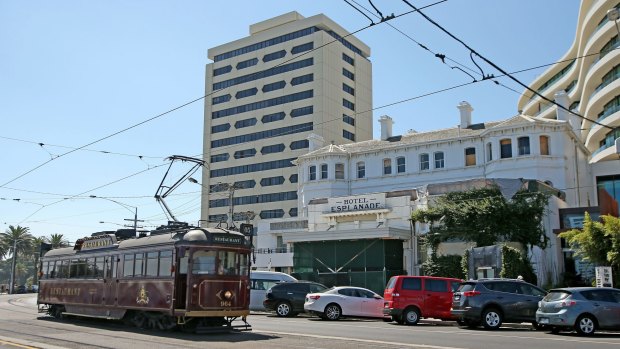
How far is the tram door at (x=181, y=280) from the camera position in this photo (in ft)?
56.4

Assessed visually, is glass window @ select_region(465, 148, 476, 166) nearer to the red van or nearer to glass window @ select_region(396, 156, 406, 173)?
glass window @ select_region(396, 156, 406, 173)

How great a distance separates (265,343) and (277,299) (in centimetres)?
1169

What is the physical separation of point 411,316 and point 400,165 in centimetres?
3555

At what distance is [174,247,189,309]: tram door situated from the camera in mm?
17203

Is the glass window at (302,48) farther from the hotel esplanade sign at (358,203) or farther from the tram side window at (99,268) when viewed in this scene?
the tram side window at (99,268)

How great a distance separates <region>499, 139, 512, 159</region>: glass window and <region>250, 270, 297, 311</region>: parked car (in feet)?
84.5

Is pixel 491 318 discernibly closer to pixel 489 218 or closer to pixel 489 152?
pixel 489 218

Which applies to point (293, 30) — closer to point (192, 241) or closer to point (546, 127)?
point (546, 127)

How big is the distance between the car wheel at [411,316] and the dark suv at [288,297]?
5.40 meters

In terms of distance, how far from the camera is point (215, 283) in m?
17.5

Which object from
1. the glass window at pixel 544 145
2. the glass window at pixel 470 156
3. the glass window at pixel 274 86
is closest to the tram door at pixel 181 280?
the glass window at pixel 544 145

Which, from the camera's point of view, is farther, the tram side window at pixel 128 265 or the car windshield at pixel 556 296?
the tram side window at pixel 128 265

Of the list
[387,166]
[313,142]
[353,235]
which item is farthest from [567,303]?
[313,142]

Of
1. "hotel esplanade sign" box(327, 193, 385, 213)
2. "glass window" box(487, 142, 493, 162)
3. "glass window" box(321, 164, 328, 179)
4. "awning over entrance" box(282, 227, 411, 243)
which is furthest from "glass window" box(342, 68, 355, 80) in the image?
"awning over entrance" box(282, 227, 411, 243)
